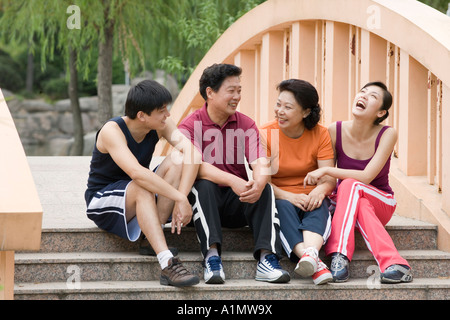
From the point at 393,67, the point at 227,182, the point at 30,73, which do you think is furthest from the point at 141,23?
the point at 30,73

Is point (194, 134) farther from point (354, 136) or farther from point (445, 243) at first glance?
point (445, 243)

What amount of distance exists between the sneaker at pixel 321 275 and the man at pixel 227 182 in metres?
0.14

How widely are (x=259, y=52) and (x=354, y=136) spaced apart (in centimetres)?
330

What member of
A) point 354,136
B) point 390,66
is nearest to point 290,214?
point 354,136

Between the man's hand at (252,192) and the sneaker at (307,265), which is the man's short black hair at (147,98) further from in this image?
the sneaker at (307,265)

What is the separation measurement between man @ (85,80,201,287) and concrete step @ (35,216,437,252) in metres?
0.10

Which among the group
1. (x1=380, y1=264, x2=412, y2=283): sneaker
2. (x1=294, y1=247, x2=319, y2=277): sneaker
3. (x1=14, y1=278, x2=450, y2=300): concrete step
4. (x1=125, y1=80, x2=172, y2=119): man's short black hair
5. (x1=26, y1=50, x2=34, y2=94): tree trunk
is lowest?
(x1=14, y1=278, x2=450, y2=300): concrete step

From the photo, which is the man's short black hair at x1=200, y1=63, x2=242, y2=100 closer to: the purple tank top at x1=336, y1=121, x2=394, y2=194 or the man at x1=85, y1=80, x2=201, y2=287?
the man at x1=85, y1=80, x2=201, y2=287

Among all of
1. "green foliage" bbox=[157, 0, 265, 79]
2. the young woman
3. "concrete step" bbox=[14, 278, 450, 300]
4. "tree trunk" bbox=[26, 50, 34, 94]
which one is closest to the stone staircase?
"concrete step" bbox=[14, 278, 450, 300]

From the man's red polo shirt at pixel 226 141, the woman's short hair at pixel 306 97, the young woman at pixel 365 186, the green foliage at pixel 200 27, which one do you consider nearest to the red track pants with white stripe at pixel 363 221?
the young woman at pixel 365 186

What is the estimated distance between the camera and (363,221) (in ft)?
12.2

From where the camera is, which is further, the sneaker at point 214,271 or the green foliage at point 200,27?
the green foliage at point 200,27

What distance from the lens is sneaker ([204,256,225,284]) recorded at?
11.2 feet

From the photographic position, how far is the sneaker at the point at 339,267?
3.54m
